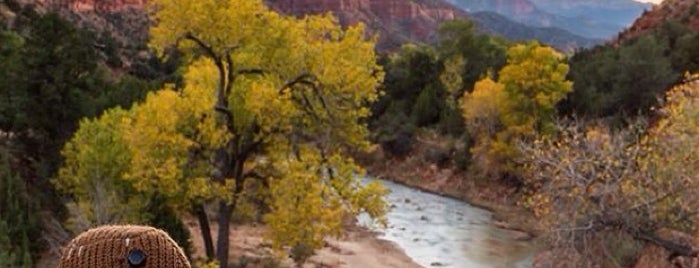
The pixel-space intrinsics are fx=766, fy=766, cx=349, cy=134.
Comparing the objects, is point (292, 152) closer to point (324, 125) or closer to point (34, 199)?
point (324, 125)

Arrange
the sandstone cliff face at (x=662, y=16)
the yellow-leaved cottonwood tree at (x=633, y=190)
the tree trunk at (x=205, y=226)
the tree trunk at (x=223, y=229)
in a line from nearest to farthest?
the yellow-leaved cottonwood tree at (x=633, y=190)
the tree trunk at (x=223, y=229)
the tree trunk at (x=205, y=226)
the sandstone cliff face at (x=662, y=16)

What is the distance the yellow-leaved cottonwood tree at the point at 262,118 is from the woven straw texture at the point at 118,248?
1366cm

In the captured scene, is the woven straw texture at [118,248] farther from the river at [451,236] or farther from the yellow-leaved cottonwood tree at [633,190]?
the river at [451,236]

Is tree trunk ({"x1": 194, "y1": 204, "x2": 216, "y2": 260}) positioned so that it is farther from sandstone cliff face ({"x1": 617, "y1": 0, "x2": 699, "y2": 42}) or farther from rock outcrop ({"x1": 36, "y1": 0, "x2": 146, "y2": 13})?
rock outcrop ({"x1": 36, "y1": 0, "x2": 146, "y2": 13})

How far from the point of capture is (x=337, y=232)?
16.4 m

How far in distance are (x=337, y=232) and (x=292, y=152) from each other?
283 cm

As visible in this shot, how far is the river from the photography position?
32.2 m

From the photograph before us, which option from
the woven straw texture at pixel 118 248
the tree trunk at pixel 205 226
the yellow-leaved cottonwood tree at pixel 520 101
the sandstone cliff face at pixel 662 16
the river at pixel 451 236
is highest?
the sandstone cliff face at pixel 662 16

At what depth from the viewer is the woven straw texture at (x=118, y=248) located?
2.53 m

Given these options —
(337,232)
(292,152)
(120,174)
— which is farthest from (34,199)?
Answer: (337,232)

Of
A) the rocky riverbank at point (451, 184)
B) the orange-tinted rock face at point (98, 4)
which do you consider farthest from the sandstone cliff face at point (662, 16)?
the orange-tinted rock face at point (98, 4)

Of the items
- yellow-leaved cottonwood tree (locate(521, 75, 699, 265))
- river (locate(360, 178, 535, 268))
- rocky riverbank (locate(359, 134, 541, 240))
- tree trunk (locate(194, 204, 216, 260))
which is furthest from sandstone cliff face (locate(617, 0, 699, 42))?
tree trunk (locate(194, 204, 216, 260))

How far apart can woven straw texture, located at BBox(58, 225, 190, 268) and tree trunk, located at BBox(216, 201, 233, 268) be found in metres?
15.8

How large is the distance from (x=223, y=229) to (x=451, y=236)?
19.6 metres
